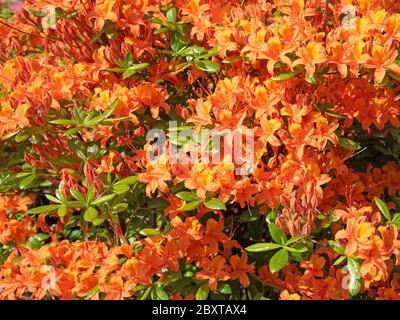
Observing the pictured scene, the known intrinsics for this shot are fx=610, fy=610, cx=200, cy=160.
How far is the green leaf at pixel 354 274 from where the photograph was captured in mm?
1794

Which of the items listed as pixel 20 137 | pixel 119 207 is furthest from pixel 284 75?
pixel 20 137

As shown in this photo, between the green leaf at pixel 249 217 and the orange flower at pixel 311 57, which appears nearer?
the orange flower at pixel 311 57

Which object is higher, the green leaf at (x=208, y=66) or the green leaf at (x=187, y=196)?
the green leaf at (x=208, y=66)

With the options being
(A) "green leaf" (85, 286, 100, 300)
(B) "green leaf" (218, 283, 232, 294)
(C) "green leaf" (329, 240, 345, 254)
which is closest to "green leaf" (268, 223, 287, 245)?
(C) "green leaf" (329, 240, 345, 254)

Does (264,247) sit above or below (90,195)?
below

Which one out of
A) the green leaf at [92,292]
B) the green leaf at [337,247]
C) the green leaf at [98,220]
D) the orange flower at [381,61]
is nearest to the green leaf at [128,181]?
the green leaf at [98,220]

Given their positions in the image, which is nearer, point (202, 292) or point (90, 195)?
point (90, 195)

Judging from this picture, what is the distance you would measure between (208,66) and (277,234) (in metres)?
0.62

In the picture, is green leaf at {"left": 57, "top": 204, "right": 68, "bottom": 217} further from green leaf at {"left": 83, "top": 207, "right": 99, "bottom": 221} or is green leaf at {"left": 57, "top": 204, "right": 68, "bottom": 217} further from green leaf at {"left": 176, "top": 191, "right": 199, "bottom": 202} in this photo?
green leaf at {"left": 176, "top": 191, "right": 199, "bottom": 202}

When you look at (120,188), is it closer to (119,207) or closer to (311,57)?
(119,207)

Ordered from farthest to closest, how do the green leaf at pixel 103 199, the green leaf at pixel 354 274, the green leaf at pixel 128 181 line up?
the green leaf at pixel 128 181, the green leaf at pixel 103 199, the green leaf at pixel 354 274

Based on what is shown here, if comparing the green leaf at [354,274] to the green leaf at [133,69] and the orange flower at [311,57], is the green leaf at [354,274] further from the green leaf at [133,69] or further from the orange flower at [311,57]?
the green leaf at [133,69]

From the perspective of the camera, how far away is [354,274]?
180 cm
